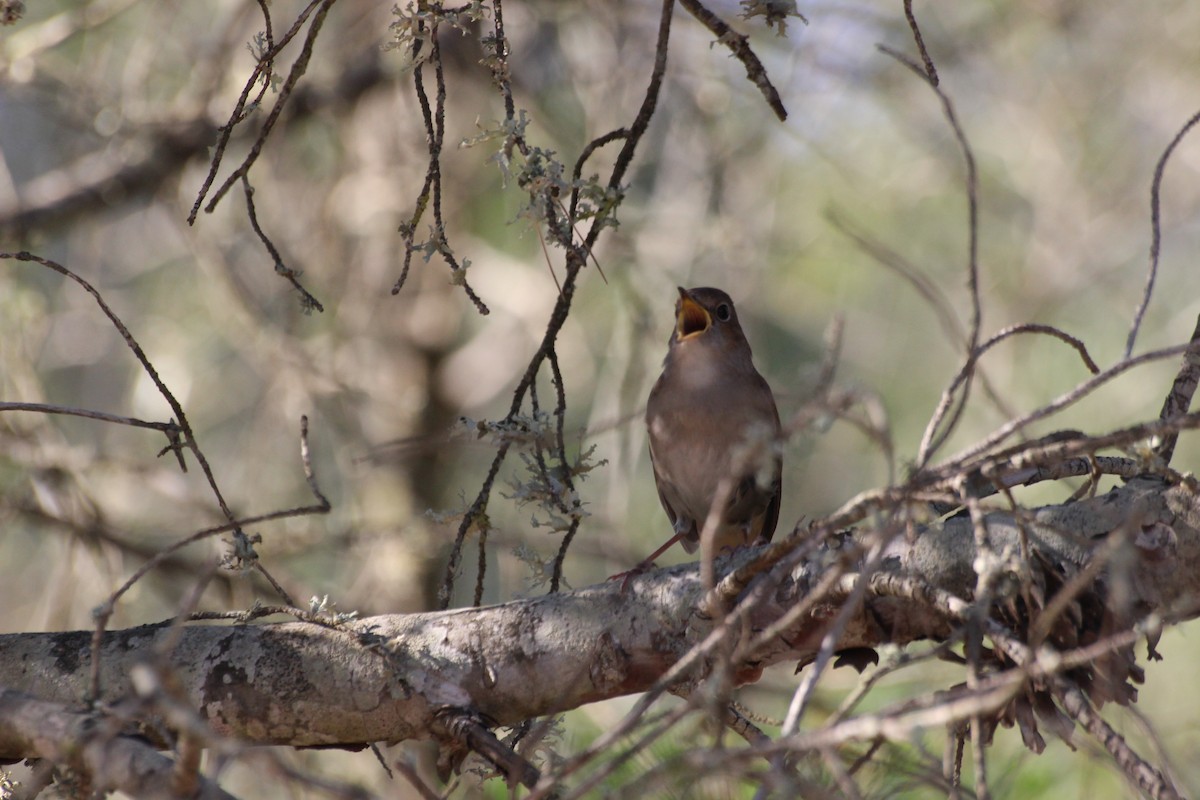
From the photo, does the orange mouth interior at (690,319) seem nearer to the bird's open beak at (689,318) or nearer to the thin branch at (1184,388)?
the bird's open beak at (689,318)

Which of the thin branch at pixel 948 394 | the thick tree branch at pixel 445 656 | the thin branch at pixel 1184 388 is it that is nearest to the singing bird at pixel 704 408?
the thick tree branch at pixel 445 656

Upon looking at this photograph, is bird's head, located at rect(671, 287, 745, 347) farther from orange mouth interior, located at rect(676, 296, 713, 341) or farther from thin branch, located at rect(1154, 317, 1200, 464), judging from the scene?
thin branch, located at rect(1154, 317, 1200, 464)

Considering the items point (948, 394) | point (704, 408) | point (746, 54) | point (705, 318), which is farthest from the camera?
point (705, 318)

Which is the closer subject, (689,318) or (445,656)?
(445,656)

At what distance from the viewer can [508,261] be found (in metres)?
7.16

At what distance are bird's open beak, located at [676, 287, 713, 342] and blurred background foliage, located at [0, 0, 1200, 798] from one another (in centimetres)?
27

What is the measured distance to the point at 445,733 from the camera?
272 centimetres

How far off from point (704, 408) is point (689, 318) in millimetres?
456

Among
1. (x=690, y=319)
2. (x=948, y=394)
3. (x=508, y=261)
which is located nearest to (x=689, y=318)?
(x=690, y=319)

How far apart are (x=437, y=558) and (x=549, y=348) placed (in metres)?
3.95

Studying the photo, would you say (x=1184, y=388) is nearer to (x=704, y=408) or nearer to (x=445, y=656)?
(x=445, y=656)

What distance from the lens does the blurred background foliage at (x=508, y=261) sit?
18.5 ft

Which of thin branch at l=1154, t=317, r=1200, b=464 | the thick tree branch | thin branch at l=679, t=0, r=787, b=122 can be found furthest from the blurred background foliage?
thin branch at l=679, t=0, r=787, b=122

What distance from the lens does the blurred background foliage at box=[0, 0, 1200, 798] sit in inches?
222
